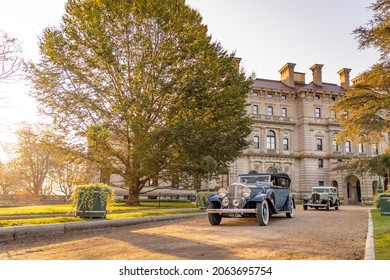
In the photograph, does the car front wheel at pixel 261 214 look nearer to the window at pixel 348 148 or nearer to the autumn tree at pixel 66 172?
the autumn tree at pixel 66 172

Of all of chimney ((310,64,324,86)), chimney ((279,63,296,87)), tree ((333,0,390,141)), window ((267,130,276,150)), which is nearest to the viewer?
tree ((333,0,390,141))

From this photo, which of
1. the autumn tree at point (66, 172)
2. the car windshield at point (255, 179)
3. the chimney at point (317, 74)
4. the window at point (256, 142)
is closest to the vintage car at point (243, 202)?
the car windshield at point (255, 179)

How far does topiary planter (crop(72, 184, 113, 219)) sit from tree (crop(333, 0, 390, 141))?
1347cm

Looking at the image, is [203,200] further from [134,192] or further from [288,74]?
[288,74]

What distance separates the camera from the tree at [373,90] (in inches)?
601

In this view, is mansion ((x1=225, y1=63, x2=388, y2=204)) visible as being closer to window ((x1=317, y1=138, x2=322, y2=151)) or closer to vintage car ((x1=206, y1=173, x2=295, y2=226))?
window ((x1=317, y1=138, x2=322, y2=151))

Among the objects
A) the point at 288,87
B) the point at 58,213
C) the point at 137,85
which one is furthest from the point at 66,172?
the point at 288,87

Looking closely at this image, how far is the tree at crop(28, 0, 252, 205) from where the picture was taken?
18.0 m

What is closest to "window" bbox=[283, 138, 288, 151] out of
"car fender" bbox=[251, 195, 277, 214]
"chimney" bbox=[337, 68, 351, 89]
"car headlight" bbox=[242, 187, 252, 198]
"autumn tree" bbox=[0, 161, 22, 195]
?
"chimney" bbox=[337, 68, 351, 89]

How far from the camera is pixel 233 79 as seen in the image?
21641mm

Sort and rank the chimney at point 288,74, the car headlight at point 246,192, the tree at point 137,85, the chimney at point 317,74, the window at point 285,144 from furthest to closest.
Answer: the chimney at point 317,74
the chimney at point 288,74
the window at point 285,144
the tree at point 137,85
the car headlight at point 246,192

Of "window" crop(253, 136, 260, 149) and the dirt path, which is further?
"window" crop(253, 136, 260, 149)

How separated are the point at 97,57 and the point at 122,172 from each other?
7.13 meters

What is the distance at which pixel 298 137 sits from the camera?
5059cm
